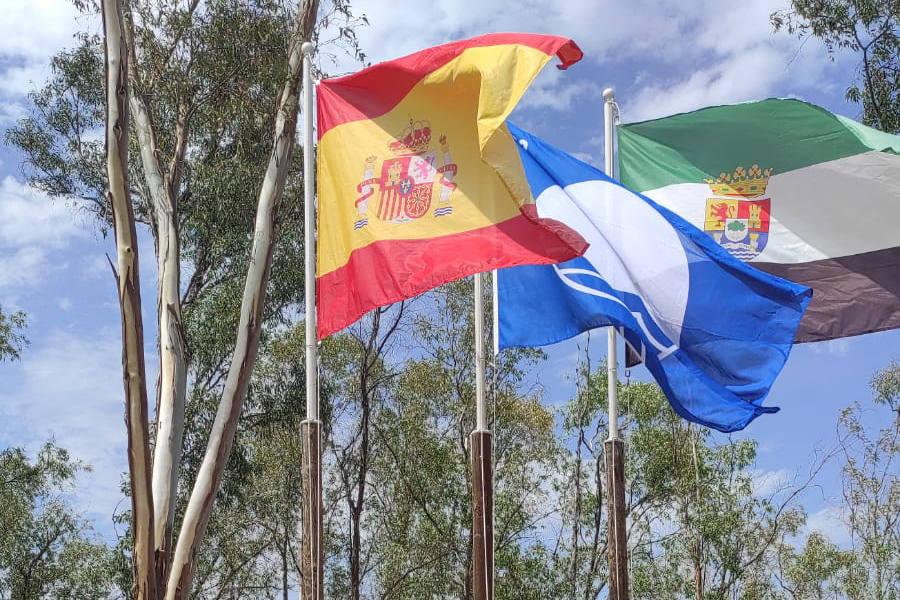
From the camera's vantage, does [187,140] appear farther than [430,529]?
No

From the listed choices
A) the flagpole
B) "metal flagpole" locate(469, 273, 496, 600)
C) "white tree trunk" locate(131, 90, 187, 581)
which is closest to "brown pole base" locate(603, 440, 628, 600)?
the flagpole

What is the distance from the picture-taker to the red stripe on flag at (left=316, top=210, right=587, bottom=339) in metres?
6.64

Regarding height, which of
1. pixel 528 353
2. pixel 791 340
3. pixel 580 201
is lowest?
pixel 791 340

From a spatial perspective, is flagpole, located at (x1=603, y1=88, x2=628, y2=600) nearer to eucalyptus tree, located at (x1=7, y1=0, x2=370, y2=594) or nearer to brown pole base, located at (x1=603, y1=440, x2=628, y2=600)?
brown pole base, located at (x1=603, y1=440, x2=628, y2=600)

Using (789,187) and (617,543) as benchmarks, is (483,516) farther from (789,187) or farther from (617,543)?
(789,187)

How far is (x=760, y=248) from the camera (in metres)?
9.16

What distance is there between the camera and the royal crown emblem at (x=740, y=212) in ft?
29.9

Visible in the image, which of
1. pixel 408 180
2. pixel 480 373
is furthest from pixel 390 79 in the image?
pixel 480 373

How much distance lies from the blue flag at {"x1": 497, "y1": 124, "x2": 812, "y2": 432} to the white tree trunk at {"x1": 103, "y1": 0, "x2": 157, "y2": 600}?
10.9ft

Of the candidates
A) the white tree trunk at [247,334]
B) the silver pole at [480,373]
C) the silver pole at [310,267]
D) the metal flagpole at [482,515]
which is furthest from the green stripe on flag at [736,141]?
the white tree trunk at [247,334]

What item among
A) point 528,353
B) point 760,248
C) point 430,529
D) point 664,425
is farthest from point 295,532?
point 760,248

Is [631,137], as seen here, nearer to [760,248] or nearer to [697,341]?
[760,248]

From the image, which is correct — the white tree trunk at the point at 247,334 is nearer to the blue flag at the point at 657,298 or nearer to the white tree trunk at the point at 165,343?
the white tree trunk at the point at 165,343

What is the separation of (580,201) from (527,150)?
490mm
